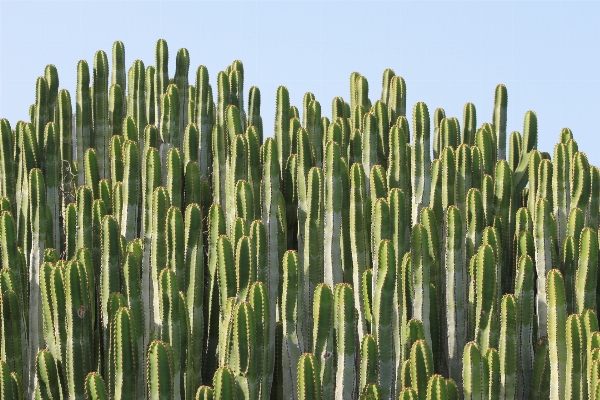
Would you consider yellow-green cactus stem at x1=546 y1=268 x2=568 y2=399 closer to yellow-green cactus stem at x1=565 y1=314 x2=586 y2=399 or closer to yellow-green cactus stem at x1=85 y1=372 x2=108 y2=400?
yellow-green cactus stem at x1=565 y1=314 x2=586 y2=399

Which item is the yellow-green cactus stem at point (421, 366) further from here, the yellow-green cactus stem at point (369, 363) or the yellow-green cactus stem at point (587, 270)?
the yellow-green cactus stem at point (587, 270)

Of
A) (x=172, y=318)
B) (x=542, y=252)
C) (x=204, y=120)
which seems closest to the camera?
(x=172, y=318)

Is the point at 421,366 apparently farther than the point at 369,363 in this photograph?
No

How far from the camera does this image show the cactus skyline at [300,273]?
4.87 m

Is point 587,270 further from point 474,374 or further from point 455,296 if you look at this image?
point 474,374

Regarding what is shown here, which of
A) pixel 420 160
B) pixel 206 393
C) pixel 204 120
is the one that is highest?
pixel 204 120

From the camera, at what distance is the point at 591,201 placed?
6.48 metres

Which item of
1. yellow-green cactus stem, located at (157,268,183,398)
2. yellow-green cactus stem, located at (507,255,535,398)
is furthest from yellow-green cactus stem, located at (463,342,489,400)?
yellow-green cactus stem, located at (157,268,183,398)

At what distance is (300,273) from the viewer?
5.25m

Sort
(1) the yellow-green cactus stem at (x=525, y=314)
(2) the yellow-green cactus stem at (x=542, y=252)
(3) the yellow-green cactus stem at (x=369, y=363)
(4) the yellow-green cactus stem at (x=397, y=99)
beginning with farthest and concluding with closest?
(4) the yellow-green cactus stem at (x=397, y=99) → (2) the yellow-green cactus stem at (x=542, y=252) → (1) the yellow-green cactus stem at (x=525, y=314) → (3) the yellow-green cactus stem at (x=369, y=363)

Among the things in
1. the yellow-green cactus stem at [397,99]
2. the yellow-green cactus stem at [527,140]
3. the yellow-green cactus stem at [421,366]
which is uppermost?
the yellow-green cactus stem at [397,99]

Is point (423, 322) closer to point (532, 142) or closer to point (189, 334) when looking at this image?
point (189, 334)

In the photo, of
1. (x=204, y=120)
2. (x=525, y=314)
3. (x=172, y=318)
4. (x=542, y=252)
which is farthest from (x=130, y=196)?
(x=542, y=252)

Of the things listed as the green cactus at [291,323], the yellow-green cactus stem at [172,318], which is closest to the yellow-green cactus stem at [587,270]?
the green cactus at [291,323]
